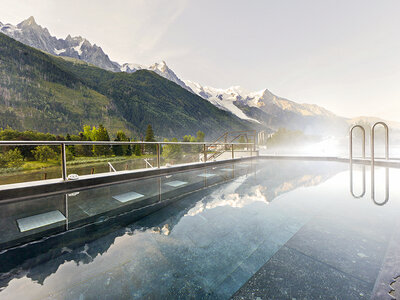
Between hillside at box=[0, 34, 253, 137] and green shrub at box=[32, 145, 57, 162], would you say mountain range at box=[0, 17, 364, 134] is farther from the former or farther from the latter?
green shrub at box=[32, 145, 57, 162]

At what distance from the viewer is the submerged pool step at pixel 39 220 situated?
5.04 feet

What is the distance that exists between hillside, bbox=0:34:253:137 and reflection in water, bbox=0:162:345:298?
291 ft

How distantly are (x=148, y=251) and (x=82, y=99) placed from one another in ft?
344

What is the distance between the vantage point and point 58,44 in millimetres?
145625

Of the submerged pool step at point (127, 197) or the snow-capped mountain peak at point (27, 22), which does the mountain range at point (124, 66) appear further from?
the submerged pool step at point (127, 197)

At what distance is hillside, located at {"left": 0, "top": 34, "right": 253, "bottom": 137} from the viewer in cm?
7094

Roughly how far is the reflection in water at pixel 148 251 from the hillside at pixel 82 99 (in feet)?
291

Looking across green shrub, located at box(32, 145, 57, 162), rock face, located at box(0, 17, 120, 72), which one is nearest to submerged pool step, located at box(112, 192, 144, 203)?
green shrub, located at box(32, 145, 57, 162)

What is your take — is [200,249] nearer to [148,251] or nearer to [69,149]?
[148,251]

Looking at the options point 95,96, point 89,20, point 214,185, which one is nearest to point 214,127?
point 95,96

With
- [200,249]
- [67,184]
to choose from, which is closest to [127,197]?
[67,184]

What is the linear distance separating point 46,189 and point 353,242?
3597mm

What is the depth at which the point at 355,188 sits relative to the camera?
2877 millimetres

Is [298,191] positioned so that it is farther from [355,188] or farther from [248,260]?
[248,260]
